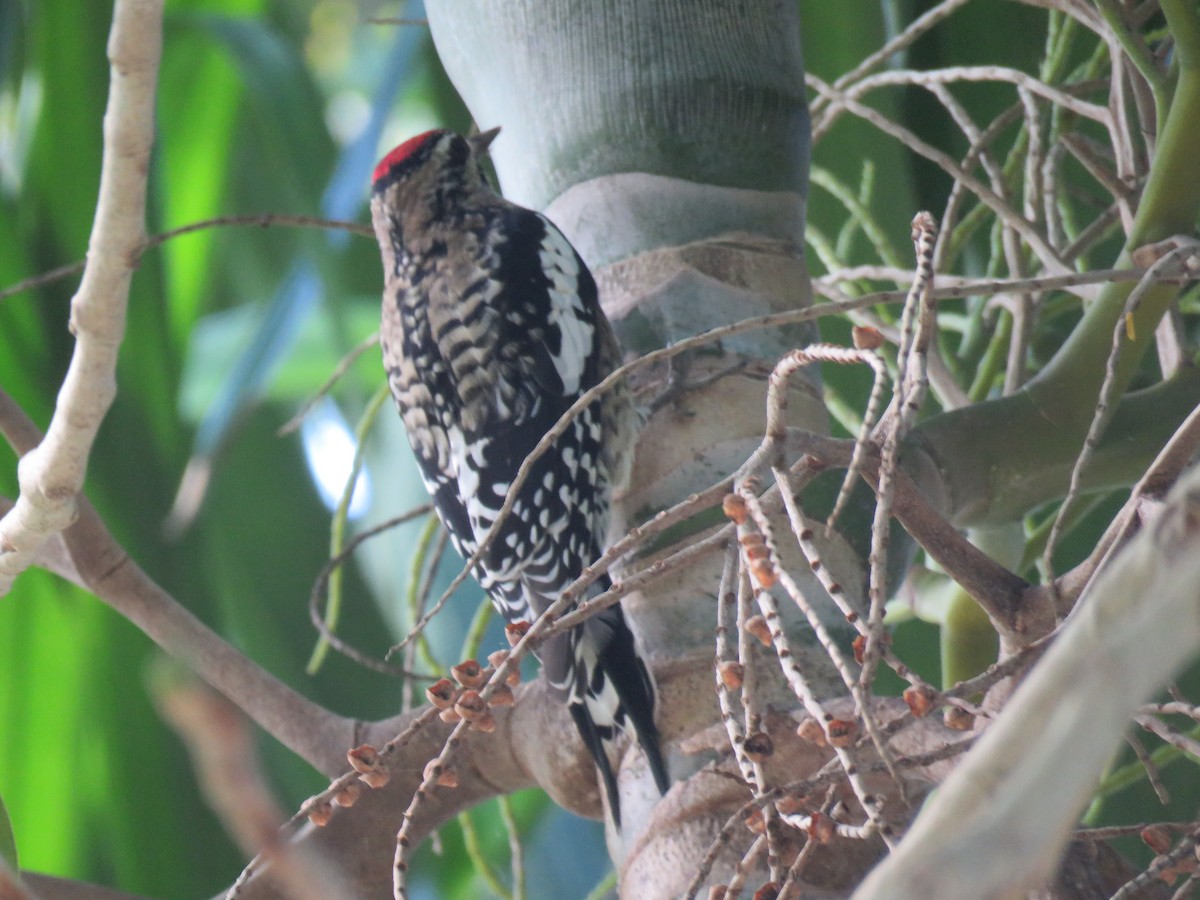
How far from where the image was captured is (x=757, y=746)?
0.69 meters

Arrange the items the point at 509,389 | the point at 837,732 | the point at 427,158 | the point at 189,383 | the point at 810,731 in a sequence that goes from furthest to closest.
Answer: the point at 189,383, the point at 427,158, the point at 509,389, the point at 810,731, the point at 837,732

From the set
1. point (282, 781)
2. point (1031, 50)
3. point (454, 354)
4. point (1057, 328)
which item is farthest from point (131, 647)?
point (1031, 50)

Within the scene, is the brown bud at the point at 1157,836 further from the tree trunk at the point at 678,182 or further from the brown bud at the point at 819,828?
the tree trunk at the point at 678,182

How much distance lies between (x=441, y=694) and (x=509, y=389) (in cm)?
88

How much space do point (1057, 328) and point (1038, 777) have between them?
5.28ft

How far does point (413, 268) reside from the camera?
1918 mm

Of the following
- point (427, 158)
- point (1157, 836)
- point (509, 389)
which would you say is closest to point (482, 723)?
point (1157, 836)

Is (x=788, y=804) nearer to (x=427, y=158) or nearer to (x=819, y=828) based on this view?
(x=819, y=828)

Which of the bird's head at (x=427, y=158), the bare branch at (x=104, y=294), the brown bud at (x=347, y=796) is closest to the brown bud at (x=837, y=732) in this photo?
the brown bud at (x=347, y=796)

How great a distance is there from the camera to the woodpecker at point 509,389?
5.15 ft

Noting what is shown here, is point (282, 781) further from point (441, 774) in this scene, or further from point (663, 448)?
point (441, 774)

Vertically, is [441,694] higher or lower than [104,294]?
lower

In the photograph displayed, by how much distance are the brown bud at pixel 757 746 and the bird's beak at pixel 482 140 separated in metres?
0.96

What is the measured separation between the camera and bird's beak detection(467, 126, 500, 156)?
1542 mm
